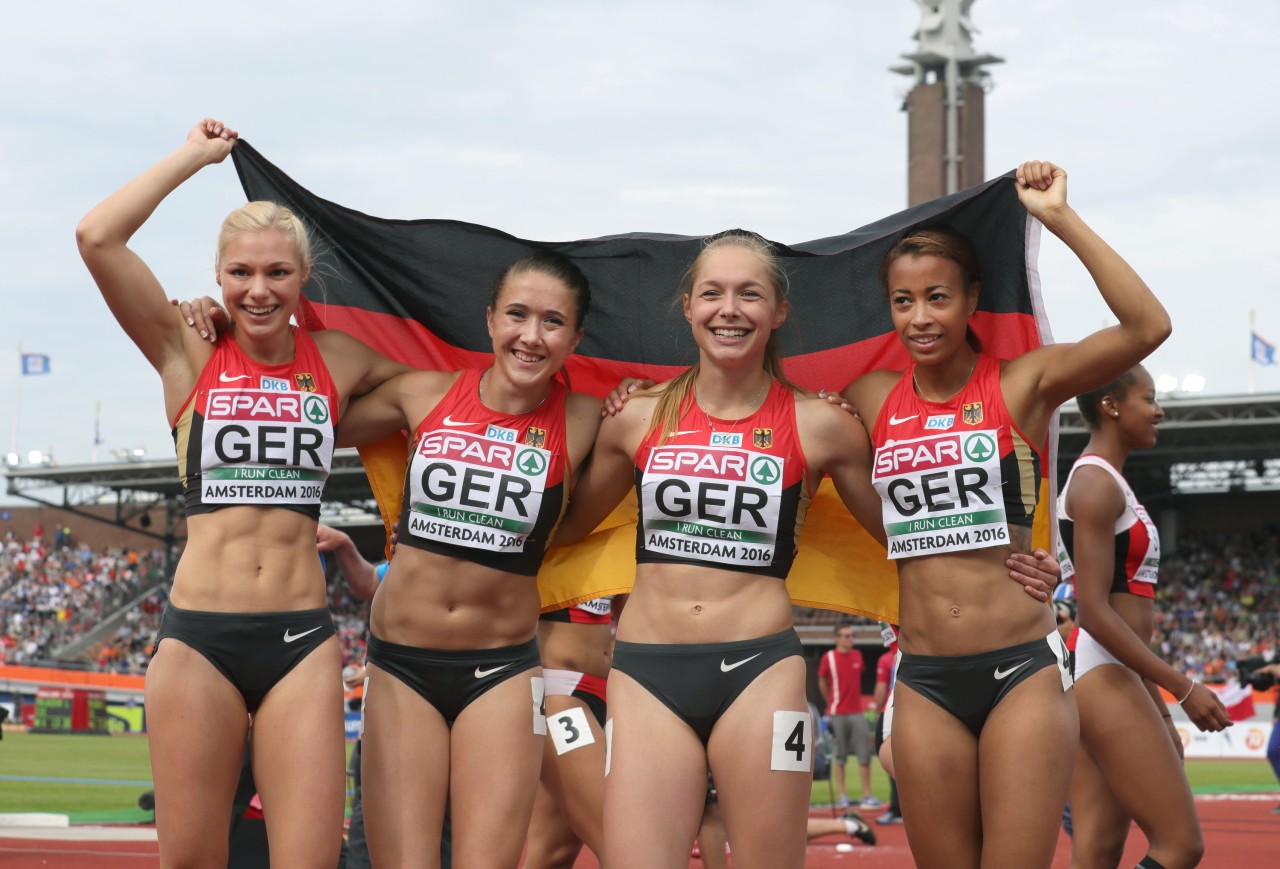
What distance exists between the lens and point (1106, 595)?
5848 millimetres

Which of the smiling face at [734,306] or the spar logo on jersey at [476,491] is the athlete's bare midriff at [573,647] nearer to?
the spar logo on jersey at [476,491]

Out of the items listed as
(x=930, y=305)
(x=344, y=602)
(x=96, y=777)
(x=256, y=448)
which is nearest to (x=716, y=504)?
(x=930, y=305)

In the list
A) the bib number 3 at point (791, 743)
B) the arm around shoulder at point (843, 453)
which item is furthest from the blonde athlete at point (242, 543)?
the arm around shoulder at point (843, 453)

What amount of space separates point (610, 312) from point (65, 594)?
5070 cm

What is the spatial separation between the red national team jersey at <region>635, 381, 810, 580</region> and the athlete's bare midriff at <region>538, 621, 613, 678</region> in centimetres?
202

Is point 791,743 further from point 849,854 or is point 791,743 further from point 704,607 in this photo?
point 849,854

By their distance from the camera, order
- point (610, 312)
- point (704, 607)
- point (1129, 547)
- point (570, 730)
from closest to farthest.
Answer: point (704, 607) < point (1129, 547) < point (610, 312) < point (570, 730)

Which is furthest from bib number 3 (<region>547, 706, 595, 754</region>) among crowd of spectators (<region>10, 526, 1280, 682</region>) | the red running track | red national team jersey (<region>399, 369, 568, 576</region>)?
crowd of spectators (<region>10, 526, 1280, 682</region>)

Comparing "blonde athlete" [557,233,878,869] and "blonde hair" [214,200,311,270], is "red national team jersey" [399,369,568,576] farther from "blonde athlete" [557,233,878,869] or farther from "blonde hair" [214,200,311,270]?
"blonde hair" [214,200,311,270]

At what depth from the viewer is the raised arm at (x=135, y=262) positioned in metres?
4.70

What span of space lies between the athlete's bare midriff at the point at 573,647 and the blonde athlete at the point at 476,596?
1.59m

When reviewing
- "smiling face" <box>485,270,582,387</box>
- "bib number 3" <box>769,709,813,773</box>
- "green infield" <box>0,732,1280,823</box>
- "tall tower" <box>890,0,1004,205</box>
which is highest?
"tall tower" <box>890,0,1004,205</box>

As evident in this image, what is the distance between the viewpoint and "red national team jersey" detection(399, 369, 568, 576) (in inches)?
189

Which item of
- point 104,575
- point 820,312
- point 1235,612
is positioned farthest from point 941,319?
point 104,575
